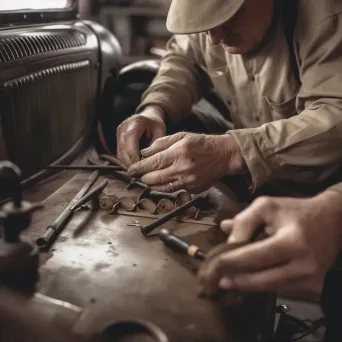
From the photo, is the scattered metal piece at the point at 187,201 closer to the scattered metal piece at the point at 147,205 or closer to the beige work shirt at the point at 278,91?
the scattered metal piece at the point at 147,205

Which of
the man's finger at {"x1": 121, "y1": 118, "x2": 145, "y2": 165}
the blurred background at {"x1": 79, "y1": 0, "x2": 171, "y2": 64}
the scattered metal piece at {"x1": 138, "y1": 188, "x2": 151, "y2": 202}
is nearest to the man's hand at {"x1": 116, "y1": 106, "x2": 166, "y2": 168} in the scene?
the man's finger at {"x1": 121, "y1": 118, "x2": 145, "y2": 165}

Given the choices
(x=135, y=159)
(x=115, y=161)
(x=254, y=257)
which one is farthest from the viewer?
(x=115, y=161)

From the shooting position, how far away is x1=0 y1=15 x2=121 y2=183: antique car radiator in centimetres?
148

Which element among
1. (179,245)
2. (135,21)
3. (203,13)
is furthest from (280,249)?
(135,21)

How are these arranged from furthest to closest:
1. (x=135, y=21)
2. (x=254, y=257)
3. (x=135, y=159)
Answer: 1. (x=135, y=21)
2. (x=135, y=159)
3. (x=254, y=257)

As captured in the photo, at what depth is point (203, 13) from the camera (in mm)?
1395

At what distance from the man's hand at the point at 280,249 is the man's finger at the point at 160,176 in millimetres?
379

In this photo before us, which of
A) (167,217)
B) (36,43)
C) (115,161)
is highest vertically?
(36,43)

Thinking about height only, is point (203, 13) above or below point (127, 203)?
above

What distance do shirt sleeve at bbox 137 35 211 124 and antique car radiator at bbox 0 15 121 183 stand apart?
26cm

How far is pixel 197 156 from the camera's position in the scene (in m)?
1.35

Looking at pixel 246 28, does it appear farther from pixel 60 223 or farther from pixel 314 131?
pixel 60 223

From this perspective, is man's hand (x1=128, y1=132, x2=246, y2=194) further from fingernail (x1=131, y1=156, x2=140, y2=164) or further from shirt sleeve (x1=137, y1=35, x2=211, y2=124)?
shirt sleeve (x1=137, y1=35, x2=211, y2=124)

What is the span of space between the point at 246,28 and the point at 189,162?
479 millimetres
